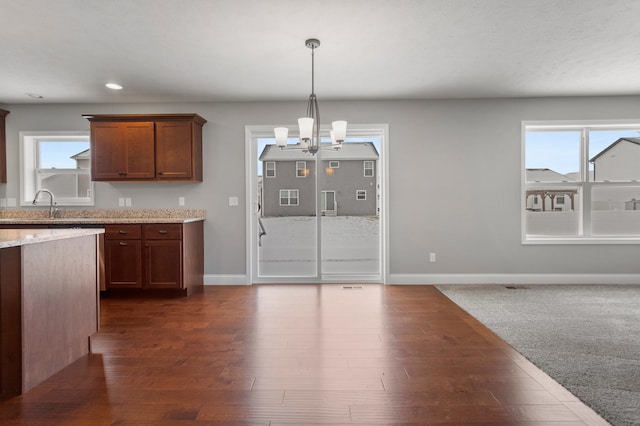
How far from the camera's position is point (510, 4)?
8.33 feet

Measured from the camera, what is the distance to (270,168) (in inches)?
198

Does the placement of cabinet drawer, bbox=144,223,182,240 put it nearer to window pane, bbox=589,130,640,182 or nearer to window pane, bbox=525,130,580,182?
window pane, bbox=525,130,580,182

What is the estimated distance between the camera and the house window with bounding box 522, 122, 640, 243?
4.75 m

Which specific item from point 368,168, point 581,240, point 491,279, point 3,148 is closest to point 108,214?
point 3,148

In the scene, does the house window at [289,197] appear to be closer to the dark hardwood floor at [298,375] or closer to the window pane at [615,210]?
the dark hardwood floor at [298,375]

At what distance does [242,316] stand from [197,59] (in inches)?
98.0

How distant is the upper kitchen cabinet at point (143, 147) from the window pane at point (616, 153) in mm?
5208

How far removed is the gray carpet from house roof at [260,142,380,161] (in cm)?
213

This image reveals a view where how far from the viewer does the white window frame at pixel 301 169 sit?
16.1 feet

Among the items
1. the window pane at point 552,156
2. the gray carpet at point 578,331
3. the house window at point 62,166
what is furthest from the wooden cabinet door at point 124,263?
the window pane at point 552,156

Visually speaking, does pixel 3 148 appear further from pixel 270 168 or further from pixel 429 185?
pixel 429 185

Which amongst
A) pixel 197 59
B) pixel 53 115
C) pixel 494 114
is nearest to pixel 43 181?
pixel 53 115

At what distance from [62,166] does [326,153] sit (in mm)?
3623

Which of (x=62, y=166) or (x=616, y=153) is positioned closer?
(x=616, y=153)
